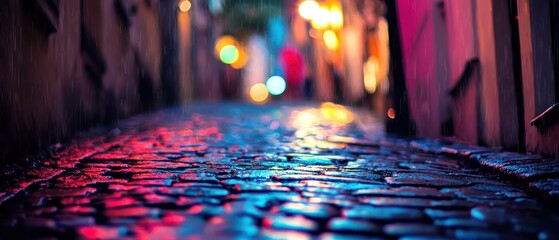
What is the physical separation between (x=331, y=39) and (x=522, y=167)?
A: 1796cm

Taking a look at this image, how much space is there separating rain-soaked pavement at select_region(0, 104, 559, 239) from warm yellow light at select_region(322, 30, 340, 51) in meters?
15.8

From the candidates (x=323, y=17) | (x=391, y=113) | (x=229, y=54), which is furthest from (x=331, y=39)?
(x=391, y=113)

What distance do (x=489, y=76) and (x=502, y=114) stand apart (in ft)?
1.79

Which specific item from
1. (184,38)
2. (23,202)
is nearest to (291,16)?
(184,38)

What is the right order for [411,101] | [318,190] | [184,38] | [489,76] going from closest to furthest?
[318,190] → [489,76] → [411,101] → [184,38]

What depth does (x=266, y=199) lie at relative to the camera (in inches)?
130

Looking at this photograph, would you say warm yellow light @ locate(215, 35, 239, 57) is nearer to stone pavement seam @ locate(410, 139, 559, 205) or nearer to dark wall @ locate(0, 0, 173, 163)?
dark wall @ locate(0, 0, 173, 163)

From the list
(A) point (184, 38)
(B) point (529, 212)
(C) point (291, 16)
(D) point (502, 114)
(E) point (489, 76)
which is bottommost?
Answer: (B) point (529, 212)

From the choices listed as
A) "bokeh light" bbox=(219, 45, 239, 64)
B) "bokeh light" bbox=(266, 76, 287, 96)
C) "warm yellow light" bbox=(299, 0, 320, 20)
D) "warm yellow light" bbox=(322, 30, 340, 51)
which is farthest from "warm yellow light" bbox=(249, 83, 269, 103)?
"warm yellow light" bbox=(299, 0, 320, 20)

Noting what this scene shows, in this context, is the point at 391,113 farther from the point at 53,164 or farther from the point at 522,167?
the point at 53,164

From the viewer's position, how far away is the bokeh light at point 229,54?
3118cm

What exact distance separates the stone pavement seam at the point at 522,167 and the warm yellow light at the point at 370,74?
29.1 feet

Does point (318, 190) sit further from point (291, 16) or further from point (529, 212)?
point (291, 16)

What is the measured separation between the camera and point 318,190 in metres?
3.62
